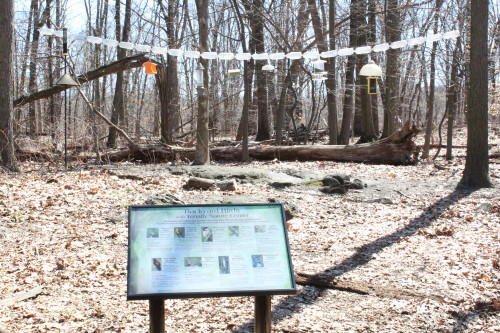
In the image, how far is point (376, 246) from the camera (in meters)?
6.82

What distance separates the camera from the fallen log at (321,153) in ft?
47.4

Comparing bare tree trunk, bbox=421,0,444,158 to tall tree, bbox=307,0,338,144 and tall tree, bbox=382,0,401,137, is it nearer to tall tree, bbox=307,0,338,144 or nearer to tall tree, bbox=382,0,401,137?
tall tree, bbox=382,0,401,137

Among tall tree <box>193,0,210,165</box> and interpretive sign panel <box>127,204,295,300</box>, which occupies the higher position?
tall tree <box>193,0,210,165</box>

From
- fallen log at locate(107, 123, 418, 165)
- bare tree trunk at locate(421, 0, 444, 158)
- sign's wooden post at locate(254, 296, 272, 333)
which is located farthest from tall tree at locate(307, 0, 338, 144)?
sign's wooden post at locate(254, 296, 272, 333)

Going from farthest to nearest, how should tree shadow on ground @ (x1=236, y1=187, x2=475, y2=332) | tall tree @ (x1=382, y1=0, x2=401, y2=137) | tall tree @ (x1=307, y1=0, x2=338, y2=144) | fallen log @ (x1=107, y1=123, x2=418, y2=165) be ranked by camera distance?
tall tree @ (x1=382, y1=0, x2=401, y2=137)
tall tree @ (x1=307, y1=0, x2=338, y2=144)
fallen log @ (x1=107, y1=123, x2=418, y2=165)
tree shadow on ground @ (x1=236, y1=187, x2=475, y2=332)

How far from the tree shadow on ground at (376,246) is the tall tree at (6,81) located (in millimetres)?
8008

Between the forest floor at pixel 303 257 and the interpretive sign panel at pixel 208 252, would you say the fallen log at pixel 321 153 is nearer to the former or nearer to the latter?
the forest floor at pixel 303 257

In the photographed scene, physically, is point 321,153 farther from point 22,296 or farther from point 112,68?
point 22,296

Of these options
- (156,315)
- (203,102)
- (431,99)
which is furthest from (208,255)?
(431,99)

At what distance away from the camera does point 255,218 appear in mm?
3305

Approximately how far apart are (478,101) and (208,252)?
29.4ft

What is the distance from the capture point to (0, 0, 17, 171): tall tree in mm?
10500

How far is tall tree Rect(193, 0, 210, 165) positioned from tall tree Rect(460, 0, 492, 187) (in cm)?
629

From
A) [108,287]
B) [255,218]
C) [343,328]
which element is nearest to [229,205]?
[255,218]
